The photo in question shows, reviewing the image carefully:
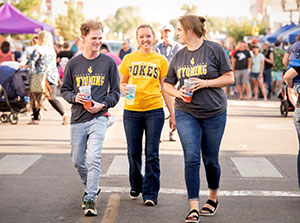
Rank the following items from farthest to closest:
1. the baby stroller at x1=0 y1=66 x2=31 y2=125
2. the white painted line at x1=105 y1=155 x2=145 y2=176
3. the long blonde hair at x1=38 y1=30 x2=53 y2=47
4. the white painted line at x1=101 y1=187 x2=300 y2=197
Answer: the baby stroller at x1=0 y1=66 x2=31 y2=125 → the long blonde hair at x1=38 y1=30 x2=53 y2=47 → the white painted line at x1=105 y1=155 x2=145 y2=176 → the white painted line at x1=101 y1=187 x2=300 y2=197

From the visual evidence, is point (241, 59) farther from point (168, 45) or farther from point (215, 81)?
point (215, 81)

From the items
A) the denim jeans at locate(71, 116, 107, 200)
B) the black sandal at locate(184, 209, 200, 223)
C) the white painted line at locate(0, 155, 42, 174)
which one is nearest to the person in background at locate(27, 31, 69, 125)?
the white painted line at locate(0, 155, 42, 174)

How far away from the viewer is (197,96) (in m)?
6.43

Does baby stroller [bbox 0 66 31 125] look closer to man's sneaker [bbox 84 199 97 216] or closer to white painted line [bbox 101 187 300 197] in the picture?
white painted line [bbox 101 187 300 197]

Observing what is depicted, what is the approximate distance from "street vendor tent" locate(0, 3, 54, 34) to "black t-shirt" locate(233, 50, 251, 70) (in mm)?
7039

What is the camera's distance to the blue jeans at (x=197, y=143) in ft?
21.0

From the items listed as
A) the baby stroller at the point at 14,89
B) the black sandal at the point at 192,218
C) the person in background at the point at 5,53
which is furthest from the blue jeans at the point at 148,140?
the person in background at the point at 5,53

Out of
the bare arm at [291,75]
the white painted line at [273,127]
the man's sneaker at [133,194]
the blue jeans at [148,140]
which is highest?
the bare arm at [291,75]

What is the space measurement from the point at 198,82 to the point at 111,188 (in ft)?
7.65

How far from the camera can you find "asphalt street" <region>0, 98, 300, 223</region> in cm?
676

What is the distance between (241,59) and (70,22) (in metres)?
84.8

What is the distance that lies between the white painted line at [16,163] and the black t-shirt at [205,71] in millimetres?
3532

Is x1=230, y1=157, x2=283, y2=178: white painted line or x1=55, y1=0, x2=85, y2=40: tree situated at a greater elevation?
x1=230, y1=157, x2=283, y2=178: white painted line

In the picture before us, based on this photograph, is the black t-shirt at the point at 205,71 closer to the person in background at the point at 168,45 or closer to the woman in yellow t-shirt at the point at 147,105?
the woman in yellow t-shirt at the point at 147,105
